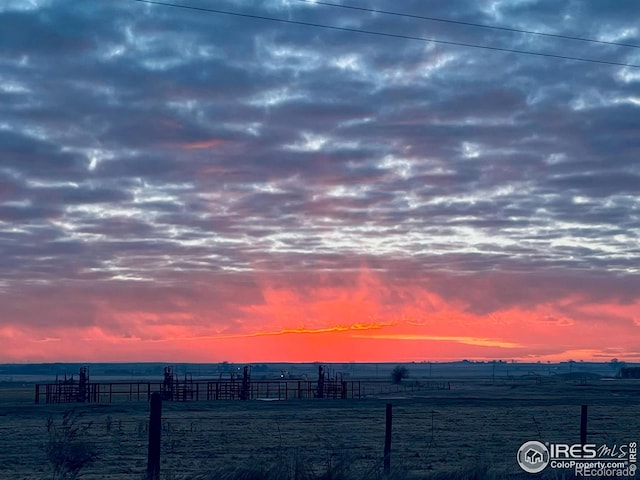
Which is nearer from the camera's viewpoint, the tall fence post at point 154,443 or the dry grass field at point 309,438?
the tall fence post at point 154,443

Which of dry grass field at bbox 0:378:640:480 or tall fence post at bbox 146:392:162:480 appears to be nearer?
tall fence post at bbox 146:392:162:480

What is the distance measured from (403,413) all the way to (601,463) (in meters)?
37.7

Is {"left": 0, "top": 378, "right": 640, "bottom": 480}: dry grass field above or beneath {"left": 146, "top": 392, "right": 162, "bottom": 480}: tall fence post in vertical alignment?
beneath

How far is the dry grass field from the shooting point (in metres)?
17.4

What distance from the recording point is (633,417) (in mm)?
48438

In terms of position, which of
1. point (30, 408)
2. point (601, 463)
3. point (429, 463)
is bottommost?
point (30, 408)

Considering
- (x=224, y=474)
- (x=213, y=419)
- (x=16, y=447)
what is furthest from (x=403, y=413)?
(x=224, y=474)

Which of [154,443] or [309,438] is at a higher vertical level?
[154,443]

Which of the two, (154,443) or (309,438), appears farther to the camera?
(309,438)

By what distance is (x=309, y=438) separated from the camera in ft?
116

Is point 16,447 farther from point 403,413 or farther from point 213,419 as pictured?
point 403,413

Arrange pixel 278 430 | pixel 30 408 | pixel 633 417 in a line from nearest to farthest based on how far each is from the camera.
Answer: pixel 278 430 → pixel 633 417 → pixel 30 408

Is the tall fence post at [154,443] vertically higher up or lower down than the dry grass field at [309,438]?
higher up

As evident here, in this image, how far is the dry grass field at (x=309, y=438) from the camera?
1736 cm
